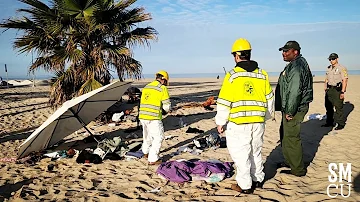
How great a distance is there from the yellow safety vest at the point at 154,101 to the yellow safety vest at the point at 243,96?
203 centimetres

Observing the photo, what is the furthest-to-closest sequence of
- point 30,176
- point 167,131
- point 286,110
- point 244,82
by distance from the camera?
point 167,131, point 30,176, point 286,110, point 244,82

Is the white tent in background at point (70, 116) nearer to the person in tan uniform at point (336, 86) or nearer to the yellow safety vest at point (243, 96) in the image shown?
the yellow safety vest at point (243, 96)

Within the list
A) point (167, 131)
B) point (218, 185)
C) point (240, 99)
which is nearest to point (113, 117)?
point (167, 131)

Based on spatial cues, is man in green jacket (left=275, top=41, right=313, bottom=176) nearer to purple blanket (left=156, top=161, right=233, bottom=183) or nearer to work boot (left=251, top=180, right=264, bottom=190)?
work boot (left=251, top=180, right=264, bottom=190)

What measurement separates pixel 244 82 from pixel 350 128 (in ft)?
20.2

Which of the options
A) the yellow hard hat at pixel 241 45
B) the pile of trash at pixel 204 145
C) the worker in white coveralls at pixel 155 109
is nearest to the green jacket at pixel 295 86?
the yellow hard hat at pixel 241 45

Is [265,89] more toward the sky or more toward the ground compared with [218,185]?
more toward the sky

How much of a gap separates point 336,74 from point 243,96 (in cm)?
529

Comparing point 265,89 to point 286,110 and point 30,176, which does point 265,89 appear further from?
point 30,176

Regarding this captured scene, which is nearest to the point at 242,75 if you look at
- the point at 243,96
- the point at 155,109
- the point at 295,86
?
the point at 243,96

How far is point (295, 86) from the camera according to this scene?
14.4 feet

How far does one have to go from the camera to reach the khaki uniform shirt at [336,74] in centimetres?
753

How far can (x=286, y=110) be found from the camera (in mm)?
4535

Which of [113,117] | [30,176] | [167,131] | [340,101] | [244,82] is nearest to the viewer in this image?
[244,82]
